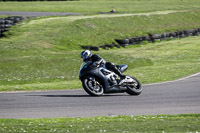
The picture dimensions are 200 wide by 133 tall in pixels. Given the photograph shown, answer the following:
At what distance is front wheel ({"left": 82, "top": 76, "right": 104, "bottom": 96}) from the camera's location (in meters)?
14.1

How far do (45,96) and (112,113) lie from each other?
3655 millimetres

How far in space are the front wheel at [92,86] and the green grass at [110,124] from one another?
338cm

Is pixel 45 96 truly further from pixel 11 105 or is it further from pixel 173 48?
pixel 173 48

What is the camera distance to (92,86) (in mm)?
14266

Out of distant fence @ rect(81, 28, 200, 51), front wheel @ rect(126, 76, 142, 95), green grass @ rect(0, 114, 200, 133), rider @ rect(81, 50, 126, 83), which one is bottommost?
green grass @ rect(0, 114, 200, 133)

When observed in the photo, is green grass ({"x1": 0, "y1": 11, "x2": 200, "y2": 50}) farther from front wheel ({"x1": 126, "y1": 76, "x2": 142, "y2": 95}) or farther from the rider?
front wheel ({"x1": 126, "y1": 76, "x2": 142, "y2": 95})

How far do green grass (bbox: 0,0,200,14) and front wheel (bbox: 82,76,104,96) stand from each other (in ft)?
126

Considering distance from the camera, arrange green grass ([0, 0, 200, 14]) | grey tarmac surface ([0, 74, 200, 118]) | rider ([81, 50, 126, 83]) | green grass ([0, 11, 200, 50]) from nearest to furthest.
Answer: grey tarmac surface ([0, 74, 200, 118]) < rider ([81, 50, 126, 83]) < green grass ([0, 11, 200, 50]) < green grass ([0, 0, 200, 14])

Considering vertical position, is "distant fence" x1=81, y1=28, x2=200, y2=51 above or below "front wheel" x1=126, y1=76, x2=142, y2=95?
above

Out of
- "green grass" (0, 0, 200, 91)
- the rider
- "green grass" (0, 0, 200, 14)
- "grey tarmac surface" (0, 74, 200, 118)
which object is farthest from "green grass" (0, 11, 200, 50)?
the rider

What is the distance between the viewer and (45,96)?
48.0 feet

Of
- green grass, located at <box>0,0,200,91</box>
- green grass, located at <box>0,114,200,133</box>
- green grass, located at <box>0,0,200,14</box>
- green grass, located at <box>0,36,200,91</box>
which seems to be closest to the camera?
green grass, located at <box>0,114,200,133</box>

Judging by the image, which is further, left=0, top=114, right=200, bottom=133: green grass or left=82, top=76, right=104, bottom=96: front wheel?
left=82, top=76, right=104, bottom=96: front wheel

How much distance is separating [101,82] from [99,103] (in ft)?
4.56
